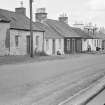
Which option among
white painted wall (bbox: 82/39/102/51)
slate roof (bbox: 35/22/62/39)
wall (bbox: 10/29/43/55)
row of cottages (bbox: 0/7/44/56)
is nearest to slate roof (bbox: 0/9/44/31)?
row of cottages (bbox: 0/7/44/56)

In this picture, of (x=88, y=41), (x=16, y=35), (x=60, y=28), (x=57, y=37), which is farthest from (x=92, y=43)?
(x=16, y=35)

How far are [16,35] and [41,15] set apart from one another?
18.5 metres

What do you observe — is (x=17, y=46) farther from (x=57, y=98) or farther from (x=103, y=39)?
(x=103, y=39)

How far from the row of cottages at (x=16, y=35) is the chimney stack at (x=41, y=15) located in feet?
30.1

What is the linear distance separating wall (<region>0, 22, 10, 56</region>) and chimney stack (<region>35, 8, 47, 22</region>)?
766 inches

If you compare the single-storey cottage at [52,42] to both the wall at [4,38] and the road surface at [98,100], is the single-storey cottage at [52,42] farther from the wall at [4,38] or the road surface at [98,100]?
the road surface at [98,100]

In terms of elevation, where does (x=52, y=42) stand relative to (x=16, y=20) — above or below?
below

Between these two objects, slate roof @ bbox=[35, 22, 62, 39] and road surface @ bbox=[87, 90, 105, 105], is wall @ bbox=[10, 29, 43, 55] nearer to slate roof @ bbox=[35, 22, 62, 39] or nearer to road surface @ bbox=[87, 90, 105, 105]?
slate roof @ bbox=[35, 22, 62, 39]

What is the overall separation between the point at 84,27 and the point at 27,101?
74.2 metres

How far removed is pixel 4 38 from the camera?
3603 cm

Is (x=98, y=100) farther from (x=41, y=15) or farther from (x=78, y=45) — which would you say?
(x=78, y=45)

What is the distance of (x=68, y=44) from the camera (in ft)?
183

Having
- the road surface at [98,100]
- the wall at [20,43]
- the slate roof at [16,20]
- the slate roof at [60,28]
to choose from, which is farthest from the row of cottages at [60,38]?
the road surface at [98,100]

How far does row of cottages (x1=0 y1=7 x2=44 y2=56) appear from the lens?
1412 inches
